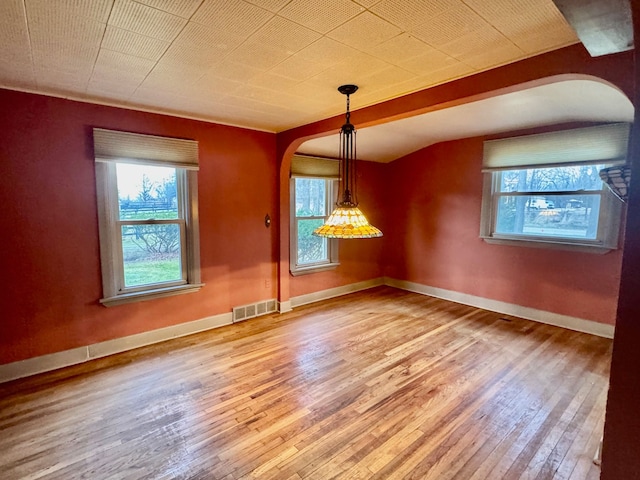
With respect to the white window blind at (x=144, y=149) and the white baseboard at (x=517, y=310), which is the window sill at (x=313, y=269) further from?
the white window blind at (x=144, y=149)

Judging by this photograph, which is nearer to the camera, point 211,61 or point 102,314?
point 211,61

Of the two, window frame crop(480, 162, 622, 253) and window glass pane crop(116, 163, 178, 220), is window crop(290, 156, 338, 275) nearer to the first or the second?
window glass pane crop(116, 163, 178, 220)

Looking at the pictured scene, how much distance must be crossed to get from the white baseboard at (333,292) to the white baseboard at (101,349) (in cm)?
110

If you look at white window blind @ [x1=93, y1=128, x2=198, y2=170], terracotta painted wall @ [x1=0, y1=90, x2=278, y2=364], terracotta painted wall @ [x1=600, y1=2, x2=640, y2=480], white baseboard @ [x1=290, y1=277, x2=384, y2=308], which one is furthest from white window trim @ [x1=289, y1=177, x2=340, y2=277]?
terracotta painted wall @ [x1=600, y1=2, x2=640, y2=480]

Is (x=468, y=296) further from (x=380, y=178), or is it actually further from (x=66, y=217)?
(x=66, y=217)

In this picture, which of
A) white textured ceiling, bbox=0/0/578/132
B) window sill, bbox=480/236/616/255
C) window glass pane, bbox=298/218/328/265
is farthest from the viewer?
window glass pane, bbox=298/218/328/265

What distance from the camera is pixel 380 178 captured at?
5727 millimetres

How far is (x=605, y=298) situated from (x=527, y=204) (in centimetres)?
137

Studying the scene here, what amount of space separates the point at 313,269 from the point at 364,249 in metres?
1.20

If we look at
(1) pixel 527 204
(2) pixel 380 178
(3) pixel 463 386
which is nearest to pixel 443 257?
(1) pixel 527 204

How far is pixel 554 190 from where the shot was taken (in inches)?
157

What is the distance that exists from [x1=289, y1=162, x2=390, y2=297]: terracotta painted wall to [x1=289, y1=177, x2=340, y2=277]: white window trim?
0.10 meters

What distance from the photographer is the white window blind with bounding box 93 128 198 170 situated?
298 centimetres

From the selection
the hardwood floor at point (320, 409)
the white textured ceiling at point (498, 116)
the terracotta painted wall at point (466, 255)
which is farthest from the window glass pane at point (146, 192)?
the terracotta painted wall at point (466, 255)
